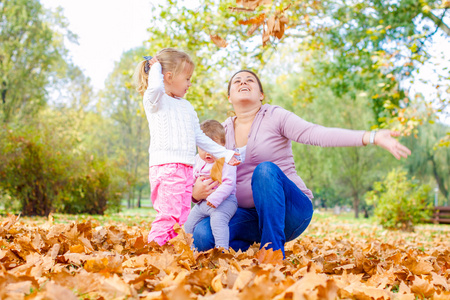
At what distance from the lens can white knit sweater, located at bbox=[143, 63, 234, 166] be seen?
9.60ft

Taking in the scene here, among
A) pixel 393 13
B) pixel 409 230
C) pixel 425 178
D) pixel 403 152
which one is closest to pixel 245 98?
pixel 403 152

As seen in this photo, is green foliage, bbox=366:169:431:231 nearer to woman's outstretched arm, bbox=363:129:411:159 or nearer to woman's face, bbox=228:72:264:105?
woman's face, bbox=228:72:264:105

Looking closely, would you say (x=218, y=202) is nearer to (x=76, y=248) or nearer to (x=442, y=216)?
(x=76, y=248)

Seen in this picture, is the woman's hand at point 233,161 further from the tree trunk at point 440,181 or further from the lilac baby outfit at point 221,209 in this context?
the tree trunk at point 440,181

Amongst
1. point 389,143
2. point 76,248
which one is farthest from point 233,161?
point 76,248

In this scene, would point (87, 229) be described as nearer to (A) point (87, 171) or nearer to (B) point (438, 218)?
(A) point (87, 171)

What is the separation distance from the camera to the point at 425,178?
2848cm

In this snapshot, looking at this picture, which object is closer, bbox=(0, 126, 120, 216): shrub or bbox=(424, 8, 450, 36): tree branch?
bbox=(424, 8, 450, 36): tree branch

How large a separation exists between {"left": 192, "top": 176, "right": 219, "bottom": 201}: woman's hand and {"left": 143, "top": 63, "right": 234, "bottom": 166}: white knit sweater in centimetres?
21

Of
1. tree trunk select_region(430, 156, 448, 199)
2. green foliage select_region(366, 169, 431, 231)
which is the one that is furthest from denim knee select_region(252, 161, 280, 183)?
tree trunk select_region(430, 156, 448, 199)

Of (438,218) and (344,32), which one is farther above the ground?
(344,32)

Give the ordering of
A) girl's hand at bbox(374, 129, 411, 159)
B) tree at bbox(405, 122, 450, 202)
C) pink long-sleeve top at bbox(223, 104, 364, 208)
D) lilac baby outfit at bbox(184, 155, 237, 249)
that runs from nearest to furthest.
Result: girl's hand at bbox(374, 129, 411, 159)
lilac baby outfit at bbox(184, 155, 237, 249)
pink long-sleeve top at bbox(223, 104, 364, 208)
tree at bbox(405, 122, 450, 202)

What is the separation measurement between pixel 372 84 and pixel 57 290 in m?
8.44

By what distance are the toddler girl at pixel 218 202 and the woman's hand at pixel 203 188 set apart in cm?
5
